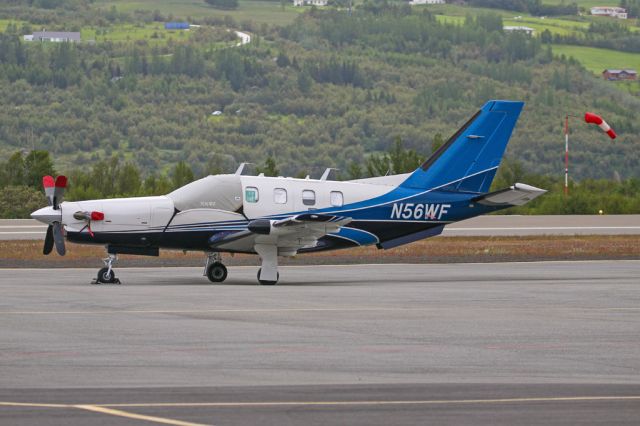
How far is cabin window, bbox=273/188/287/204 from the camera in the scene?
92.9ft

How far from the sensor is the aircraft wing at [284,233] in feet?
89.7

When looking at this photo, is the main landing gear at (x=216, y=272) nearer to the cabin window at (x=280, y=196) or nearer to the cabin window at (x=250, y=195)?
the cabin window at (x=250, y=195)

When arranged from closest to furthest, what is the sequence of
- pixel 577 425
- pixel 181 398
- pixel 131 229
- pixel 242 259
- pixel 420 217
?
pixel 577 425 < pixel 181 398 < pixel 131 229 < pixel 420 217 < pixel 242 259

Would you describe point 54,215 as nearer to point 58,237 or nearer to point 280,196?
point 58,237

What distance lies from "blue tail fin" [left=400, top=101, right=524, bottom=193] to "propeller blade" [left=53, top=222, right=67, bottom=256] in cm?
757

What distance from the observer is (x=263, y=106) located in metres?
175

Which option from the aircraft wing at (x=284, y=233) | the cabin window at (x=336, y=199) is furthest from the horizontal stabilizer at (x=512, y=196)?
the aircraft wing at (x=284, y=233)

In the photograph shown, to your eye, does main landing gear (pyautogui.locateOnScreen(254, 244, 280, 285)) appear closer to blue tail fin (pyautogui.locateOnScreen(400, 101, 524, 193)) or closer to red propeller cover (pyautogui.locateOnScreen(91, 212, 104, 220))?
red propeller cover (pyautogui.locateOnScreen(91, 212, 104, 220))

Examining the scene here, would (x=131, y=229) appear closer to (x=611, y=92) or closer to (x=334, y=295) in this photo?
(x=334, y=295)

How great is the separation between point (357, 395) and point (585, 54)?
192 metres

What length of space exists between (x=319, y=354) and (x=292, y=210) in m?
12.6

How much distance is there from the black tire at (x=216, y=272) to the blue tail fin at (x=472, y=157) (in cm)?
445

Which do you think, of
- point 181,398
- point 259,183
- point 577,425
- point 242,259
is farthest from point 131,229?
point 577,425

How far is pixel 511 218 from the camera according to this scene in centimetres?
5928
